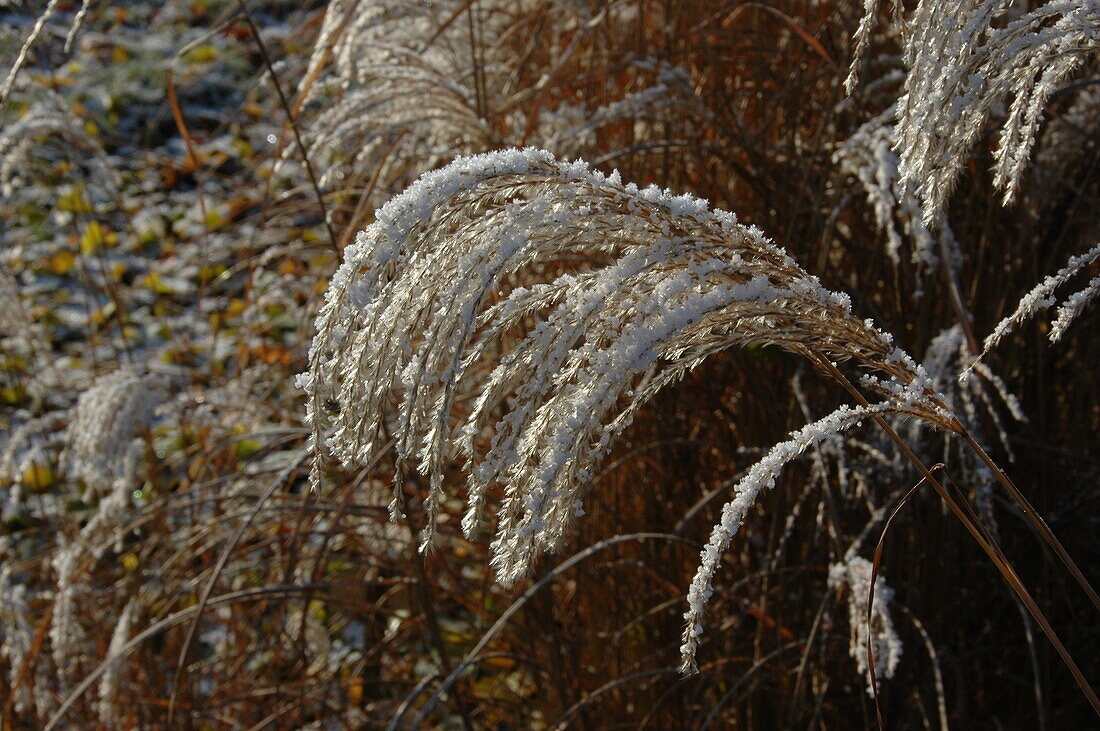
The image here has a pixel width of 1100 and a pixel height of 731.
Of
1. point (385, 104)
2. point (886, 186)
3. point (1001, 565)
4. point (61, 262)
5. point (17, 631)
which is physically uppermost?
point (61, 262)

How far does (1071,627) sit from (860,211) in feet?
2.91

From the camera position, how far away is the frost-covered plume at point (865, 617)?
1.25 m

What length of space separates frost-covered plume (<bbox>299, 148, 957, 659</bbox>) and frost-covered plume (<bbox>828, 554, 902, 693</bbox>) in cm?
56

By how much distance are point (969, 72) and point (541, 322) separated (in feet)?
1.60

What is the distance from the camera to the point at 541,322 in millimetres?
771

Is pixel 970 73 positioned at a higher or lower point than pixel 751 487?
higher

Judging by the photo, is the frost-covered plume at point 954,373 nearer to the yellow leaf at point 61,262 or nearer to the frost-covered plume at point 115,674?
the frost-covered plume at point 115,674

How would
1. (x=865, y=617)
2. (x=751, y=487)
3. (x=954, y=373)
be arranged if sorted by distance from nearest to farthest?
(x=751, y=487) → (x=865, y=617) → (x=954, y=373)

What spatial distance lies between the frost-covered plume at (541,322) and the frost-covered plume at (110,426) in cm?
140

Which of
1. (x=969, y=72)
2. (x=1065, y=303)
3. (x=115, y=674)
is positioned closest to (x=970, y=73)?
(x=969, y=72)

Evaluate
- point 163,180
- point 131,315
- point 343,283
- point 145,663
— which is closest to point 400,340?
point 343,283

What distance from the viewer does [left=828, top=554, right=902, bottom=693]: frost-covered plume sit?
1.25 meters

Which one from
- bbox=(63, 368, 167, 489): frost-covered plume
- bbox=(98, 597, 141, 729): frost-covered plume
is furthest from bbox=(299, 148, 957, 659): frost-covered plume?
bbox=(63, 368, 167, 489): frost-covered plume

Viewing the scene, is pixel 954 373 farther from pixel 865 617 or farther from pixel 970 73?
pixel 970 73
